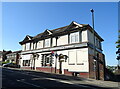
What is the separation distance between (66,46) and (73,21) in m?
5.23

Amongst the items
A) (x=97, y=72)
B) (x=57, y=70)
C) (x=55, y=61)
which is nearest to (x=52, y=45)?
(x=55, y=61)

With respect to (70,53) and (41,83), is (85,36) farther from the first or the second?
(41,83)

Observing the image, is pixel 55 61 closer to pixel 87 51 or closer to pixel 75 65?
pixel 75 65

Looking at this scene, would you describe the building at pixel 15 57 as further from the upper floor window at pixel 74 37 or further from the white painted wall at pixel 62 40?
the upper floor window at pixel 74 37

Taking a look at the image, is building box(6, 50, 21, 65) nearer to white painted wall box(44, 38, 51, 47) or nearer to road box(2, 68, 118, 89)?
white painted wall box(44, 38, 51, 47)

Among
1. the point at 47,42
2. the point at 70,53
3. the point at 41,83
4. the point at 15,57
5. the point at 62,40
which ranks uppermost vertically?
the point at 62,40

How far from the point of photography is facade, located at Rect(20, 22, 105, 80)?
17.9 metres

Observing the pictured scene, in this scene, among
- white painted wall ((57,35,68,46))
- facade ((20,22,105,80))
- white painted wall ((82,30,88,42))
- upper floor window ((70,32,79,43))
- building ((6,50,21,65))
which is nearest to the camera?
facade ((20,22,105,80))

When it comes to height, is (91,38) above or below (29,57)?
above

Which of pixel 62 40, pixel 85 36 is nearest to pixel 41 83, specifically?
pixel 85 36

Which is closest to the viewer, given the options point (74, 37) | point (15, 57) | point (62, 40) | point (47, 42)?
point (74, 37)

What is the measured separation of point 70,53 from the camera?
66.6 ft

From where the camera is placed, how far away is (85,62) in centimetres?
1809

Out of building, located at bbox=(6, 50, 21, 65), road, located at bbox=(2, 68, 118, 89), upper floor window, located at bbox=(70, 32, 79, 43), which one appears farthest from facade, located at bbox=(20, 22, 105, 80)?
building, located at bbox=(6, 50, 21, 65)
